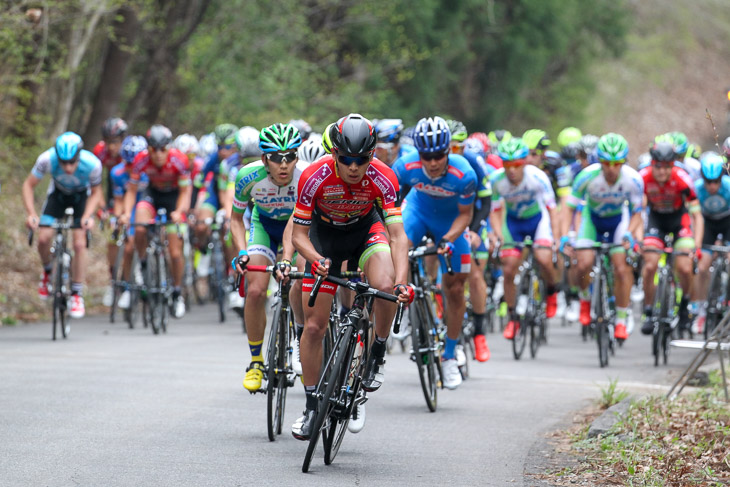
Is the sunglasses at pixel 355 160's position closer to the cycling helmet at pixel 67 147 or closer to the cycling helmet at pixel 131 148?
the cycling helmet at pixel 67 147

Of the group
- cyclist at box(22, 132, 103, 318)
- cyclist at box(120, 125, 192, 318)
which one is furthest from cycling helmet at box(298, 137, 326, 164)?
cyclist at box(120, 125, 192, 318)

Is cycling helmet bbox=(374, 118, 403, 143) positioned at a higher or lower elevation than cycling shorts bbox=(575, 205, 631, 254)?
higher

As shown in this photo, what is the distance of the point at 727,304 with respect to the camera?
15.2m

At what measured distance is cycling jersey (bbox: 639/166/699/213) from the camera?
47.1 ft

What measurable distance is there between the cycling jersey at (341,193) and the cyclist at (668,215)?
708 cm

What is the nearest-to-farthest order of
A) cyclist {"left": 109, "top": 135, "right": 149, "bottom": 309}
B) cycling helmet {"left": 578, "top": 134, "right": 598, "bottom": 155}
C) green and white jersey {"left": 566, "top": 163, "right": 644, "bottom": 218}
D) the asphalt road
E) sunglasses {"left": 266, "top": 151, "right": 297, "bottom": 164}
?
the asphalt road
sunglasses {"left": 266, "top": 151, "right": 297, "bottom": 164}
green and white jersey {"left": 566, "top": 163, "right": 644, "bottom": 218}
cyclist {"left": 109, "top": 135, "right": 149, "bottom": 309}
cycling helmet {"left": 578, "top": 134, "right": 598, "bottom": 155}

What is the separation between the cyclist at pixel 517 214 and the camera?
14.3 m

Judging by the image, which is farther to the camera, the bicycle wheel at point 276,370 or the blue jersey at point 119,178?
the blue jersey at point 119,178

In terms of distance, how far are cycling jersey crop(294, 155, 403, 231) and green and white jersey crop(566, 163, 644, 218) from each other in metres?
6.62

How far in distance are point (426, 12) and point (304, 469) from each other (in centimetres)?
2922

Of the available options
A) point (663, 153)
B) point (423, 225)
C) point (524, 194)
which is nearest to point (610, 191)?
point (663, 153)

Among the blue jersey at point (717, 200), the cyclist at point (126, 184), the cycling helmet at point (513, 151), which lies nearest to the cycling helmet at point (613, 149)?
the cycling helmet at point (513, 151)

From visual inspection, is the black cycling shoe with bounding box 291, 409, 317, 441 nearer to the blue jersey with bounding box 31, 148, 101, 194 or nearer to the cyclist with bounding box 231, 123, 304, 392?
the cyclist with bounding box 231, 123, 304, 392

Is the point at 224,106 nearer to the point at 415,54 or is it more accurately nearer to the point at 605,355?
the point at 415,54
